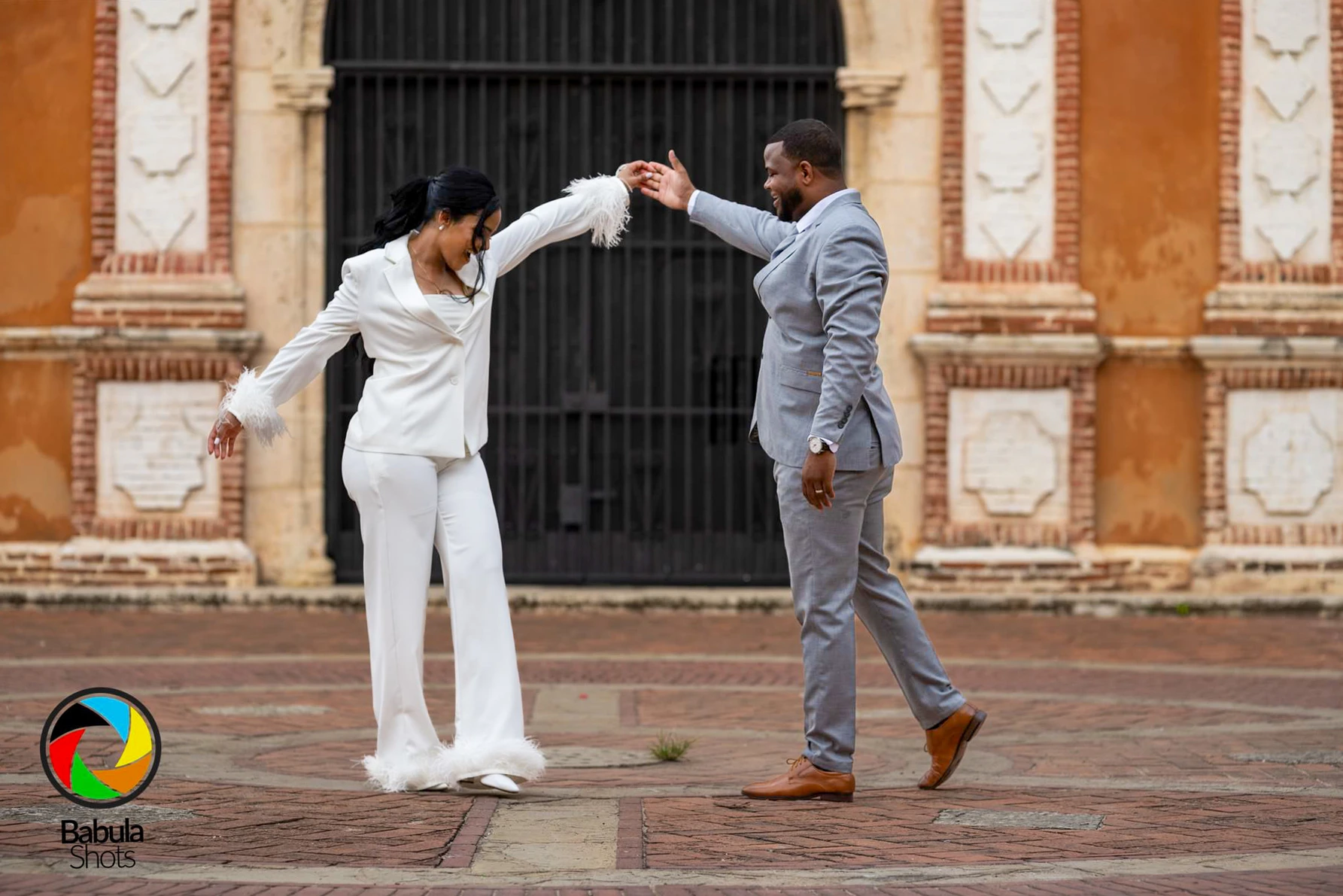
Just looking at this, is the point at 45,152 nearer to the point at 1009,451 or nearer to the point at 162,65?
A: the point at 162,65

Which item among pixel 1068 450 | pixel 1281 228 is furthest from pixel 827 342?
pixel 1281 228

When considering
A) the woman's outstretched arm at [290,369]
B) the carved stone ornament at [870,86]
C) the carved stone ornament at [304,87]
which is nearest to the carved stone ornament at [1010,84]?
the carved stone ornament at [870,86]

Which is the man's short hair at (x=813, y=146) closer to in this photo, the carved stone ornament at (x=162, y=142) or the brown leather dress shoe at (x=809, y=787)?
the brown leather dress shoe at (x=809, y=787)

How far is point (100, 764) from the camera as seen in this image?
19.2 ft

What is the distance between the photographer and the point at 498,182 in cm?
1354

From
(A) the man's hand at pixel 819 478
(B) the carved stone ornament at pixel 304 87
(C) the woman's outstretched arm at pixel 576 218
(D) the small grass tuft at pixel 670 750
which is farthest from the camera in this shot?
(B) the carved stone ornament at pixel 304 87

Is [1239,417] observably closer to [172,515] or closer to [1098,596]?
[1098,596]

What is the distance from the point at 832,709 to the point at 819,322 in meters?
1.14

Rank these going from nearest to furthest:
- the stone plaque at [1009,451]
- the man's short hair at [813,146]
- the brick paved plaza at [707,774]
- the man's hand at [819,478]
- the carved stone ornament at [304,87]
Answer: the brick paved plaza at [707,774] < the man's hand at [819,478] < the man's short hair at [813,146] < the stone plaque at [1009,451] < the carved stone ornament at [304,87]

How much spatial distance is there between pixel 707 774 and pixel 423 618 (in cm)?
112

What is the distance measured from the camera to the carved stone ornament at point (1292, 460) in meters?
13.3

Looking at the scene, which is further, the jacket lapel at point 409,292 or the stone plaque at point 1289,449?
the stone plaque at point 1289,449

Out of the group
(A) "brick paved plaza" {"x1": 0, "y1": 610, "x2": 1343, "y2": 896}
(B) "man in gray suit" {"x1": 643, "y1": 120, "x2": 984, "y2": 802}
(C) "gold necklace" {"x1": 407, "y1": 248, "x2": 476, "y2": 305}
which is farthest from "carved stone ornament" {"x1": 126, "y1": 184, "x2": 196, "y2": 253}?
(B) "man in gray suit" {"x1": 643, "y1": 120, "x2": 984, "y2": 802}

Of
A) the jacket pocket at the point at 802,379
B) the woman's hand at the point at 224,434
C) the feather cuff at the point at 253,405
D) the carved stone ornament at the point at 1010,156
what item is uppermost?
the carved stone ornament at the point at 1010,156
